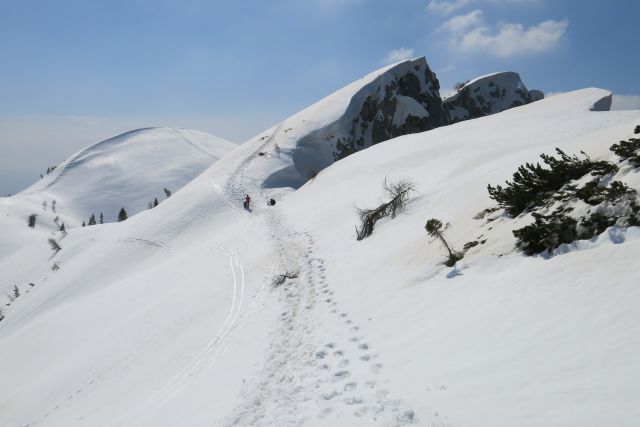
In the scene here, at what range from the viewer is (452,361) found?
225 inches

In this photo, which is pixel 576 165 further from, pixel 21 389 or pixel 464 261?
pixel 21 389

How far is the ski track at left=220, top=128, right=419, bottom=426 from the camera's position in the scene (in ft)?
18.5

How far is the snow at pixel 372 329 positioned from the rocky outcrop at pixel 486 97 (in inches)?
2685

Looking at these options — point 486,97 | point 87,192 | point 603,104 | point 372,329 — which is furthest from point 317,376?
point 87,192

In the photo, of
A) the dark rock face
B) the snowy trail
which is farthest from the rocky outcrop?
the snowy trail

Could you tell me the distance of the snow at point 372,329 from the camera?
4.75 metres

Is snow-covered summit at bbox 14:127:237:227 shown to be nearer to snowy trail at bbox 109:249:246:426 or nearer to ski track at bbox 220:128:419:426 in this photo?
snowy trail at bbox 109:249:246:426

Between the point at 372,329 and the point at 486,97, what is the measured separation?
99.0 metres

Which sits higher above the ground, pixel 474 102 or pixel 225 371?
pixel 474 102

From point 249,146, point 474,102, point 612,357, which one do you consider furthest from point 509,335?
point 474,102

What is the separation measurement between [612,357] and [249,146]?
65035mm

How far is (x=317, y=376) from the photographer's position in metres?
7.02

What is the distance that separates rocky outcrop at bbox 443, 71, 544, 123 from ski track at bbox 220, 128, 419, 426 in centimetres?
8788

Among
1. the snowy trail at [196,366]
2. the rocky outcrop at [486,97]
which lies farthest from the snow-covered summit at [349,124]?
the snowy trail at [196,366]
